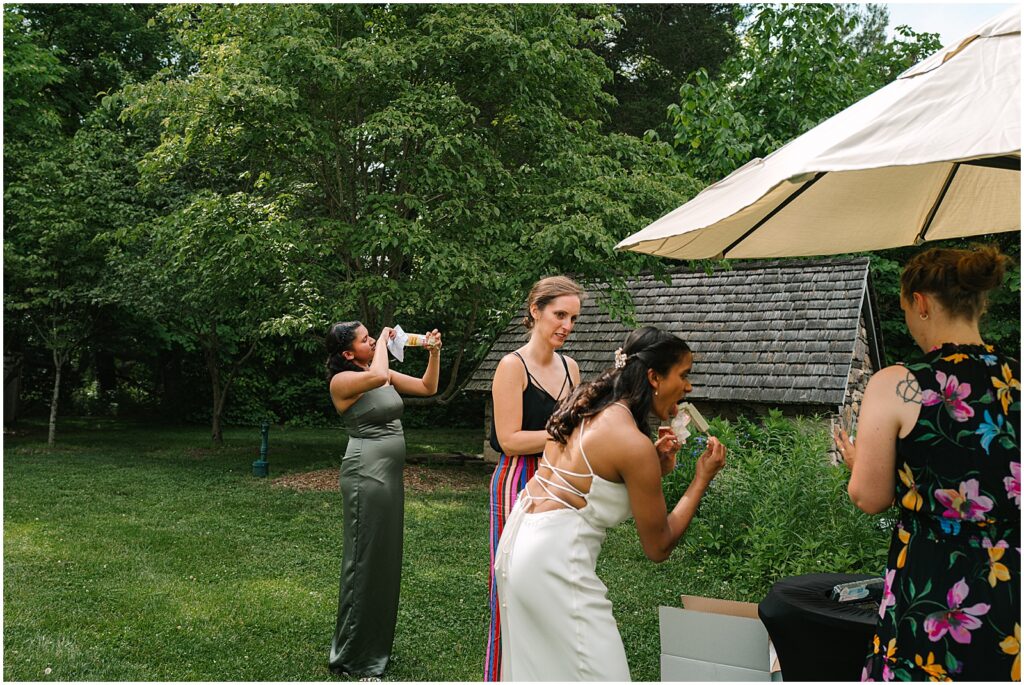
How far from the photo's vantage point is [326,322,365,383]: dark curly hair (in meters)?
4.77

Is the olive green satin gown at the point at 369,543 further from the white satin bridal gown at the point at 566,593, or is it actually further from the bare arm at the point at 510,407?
the white satin bridal gown at the point at 566,593

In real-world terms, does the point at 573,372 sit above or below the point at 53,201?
below

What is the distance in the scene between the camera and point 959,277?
2.37m

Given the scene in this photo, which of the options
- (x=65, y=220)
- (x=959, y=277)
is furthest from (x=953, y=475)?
(x=65, y=220)

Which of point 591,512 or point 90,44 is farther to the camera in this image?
point 90,44

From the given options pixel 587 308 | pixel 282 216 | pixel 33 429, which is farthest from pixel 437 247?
pixel 33 429

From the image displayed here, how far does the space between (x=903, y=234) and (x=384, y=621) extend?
11.3 ft

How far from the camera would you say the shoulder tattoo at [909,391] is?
2.34 metres

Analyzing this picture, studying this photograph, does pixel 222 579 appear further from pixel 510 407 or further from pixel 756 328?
pixel 756 328

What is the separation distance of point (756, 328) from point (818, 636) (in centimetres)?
1065

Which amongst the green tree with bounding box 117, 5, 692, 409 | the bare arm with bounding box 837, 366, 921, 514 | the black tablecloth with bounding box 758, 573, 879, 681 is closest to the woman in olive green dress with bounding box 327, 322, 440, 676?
the black tablecloth with bounding box 758, 573, 879, 681

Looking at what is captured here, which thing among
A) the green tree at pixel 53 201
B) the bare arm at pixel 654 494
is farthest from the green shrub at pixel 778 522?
the green tree at pixel 53 201

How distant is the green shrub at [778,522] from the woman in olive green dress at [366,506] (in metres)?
3.04

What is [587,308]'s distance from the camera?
15.4 m
